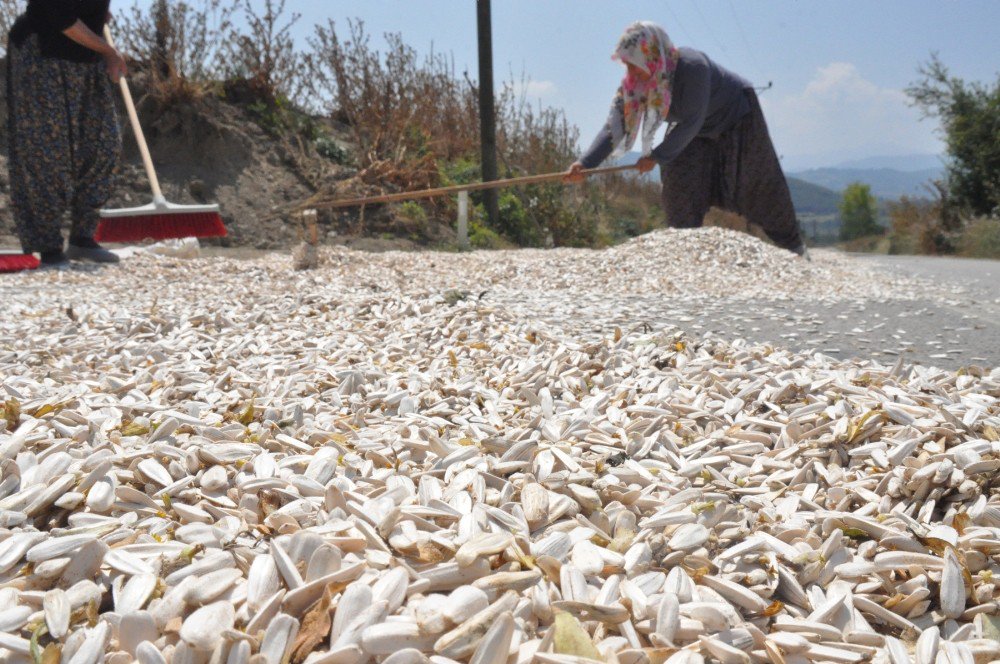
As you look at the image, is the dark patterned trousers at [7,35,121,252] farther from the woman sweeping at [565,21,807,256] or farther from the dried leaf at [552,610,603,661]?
the dried leaf at [552,610,603,661]

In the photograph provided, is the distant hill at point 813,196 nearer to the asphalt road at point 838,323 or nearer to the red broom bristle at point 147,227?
the red broom bristle at point 147,227

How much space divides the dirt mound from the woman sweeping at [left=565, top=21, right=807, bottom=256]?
3.27m

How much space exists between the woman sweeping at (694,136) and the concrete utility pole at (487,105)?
3.42 meters

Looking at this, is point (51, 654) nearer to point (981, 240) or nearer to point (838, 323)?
point (838, 323)

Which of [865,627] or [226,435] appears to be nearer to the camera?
[865,627]

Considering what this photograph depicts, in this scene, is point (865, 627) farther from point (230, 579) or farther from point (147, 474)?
point (147, 474)

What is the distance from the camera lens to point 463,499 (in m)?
1.23

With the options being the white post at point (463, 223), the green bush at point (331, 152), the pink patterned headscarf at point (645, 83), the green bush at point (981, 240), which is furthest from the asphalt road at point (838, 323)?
the green bush at point (981, 240)

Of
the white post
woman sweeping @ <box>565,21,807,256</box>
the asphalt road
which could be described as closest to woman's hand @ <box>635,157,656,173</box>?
woman sweeping @ <box>565,21,807,256</box>

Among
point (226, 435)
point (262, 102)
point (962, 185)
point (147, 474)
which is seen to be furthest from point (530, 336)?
point (962, 185)

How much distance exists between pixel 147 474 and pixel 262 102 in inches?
330

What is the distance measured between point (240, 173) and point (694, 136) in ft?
17.1

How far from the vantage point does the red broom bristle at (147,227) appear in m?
5.01

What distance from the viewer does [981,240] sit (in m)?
10.7
